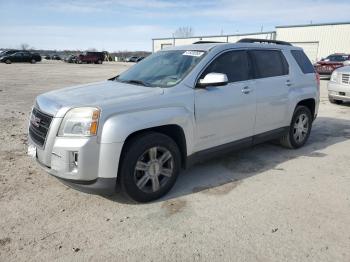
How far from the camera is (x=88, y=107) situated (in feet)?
11.3

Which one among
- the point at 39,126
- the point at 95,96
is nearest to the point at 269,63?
the point at 95,96

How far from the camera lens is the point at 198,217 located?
11.7 ft

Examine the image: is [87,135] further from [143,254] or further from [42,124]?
[143,254]

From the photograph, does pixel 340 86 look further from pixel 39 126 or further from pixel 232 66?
pixel 39 126

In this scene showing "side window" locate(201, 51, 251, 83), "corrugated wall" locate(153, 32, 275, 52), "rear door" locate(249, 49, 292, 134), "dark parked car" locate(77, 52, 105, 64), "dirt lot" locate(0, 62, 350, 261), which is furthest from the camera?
"dark parked car" locate(77, 52, 105, 64)

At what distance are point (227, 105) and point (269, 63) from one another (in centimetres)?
135

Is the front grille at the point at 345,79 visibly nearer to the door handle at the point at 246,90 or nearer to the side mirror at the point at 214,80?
the door handle at the point at 246,90

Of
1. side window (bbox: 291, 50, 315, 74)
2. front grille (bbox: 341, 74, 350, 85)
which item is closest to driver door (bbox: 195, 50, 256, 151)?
side window (bbox: 291, 50, 315, 74)

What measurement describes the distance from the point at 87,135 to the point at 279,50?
3652mm

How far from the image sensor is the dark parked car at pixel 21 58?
4078 centimetres

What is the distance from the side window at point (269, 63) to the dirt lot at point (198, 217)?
1.38 metres

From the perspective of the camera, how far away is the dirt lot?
297cm

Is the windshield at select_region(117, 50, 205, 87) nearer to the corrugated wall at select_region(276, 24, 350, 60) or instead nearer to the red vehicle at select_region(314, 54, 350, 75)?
the red vehicle at select_region(314, 54, 350, 75)

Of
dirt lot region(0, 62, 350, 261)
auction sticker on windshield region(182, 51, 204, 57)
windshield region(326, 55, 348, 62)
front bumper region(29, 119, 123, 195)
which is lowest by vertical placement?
dirt lot region(0, 62, 350, 261)
